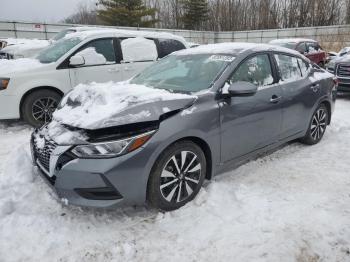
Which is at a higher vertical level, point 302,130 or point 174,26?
point 174,26

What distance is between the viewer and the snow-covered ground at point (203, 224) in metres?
2.82

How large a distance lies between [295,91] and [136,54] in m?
3.77

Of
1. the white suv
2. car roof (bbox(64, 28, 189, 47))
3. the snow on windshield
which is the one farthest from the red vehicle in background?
the white suv

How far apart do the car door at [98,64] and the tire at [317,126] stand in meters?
3.77

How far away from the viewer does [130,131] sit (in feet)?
9.98

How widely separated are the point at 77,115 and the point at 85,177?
27.2 inches

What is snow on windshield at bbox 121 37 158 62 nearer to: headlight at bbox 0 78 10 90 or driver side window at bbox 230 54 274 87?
headlight at bbox 0 78 10 90

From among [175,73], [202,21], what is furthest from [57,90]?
[202,21]

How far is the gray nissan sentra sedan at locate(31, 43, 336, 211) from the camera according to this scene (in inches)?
116

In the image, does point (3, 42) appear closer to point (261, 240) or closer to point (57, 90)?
point (57, 90)

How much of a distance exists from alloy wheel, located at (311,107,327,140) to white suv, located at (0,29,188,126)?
145 inches

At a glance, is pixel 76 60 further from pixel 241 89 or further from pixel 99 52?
pixel 241 89

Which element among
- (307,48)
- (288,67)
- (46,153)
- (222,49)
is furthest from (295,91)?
(307,48)

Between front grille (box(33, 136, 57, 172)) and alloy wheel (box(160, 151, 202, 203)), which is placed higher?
front grille (box(33, 136, 57, 172))
